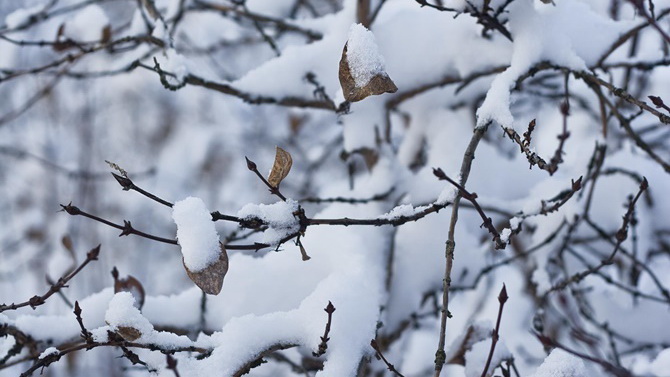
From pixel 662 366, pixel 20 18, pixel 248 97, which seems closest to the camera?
pixel 662 366

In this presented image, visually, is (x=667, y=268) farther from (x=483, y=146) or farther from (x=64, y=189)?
(x=64, y=189)

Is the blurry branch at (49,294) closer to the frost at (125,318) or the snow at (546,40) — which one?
the frost at (125,318)

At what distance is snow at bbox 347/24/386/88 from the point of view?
34.5 inches

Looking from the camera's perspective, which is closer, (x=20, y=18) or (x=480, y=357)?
(x=480, y=357)

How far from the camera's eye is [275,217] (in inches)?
34.4

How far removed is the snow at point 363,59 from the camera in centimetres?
88

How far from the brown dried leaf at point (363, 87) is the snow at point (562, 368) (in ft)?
1.80

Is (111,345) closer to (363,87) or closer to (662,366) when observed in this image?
(363,87)

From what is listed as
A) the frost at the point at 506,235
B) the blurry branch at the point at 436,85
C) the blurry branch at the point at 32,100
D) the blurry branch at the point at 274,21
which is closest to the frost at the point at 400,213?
the frost at the point at 506,235

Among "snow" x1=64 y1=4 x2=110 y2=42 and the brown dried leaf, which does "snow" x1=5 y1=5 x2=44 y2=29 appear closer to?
"snow" x1=64 y1=4 x2=110 y2=42

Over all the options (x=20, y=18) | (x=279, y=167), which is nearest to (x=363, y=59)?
(x=279, y=167)

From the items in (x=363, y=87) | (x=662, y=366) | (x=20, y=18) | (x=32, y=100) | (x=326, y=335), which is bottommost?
(x=662, y=366)

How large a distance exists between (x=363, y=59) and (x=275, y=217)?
282 mm

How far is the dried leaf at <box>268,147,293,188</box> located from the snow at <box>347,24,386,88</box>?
0.16 meters
